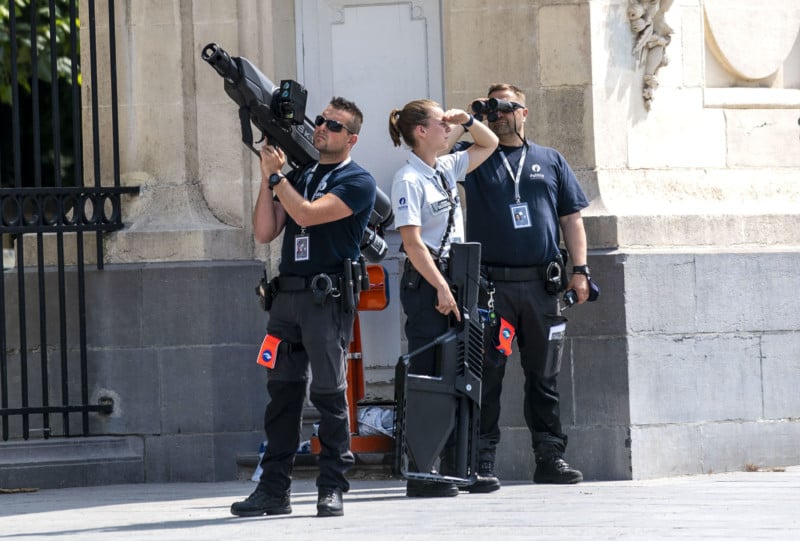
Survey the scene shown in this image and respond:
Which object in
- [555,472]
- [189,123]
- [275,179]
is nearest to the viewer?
[275,179]

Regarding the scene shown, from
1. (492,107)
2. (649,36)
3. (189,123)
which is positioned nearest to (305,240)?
(492,107)

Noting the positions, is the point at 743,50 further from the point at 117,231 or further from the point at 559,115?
the point at 117,231

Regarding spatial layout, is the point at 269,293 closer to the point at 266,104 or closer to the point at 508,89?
the point at 266,104

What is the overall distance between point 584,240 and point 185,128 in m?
2.48

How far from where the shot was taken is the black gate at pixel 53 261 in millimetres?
9070

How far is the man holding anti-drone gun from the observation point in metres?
7.26

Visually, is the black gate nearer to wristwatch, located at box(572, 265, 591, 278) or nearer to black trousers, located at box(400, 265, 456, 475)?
black trousers, located at box(400, 265, 456, 475)

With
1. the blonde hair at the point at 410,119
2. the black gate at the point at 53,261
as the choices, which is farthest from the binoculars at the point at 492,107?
the black gate at the point at 53,261

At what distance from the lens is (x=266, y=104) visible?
7.33 m

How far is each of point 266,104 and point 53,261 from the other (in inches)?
101

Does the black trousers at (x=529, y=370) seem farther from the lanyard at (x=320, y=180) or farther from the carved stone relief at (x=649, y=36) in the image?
the carved stone relief at (x=649, y=36)

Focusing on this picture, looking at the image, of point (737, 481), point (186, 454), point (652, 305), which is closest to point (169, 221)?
point (186, 454)

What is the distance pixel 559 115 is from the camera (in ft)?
29.3

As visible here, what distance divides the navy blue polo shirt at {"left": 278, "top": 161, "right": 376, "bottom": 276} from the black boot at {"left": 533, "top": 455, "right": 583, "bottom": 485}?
1.77 meters
